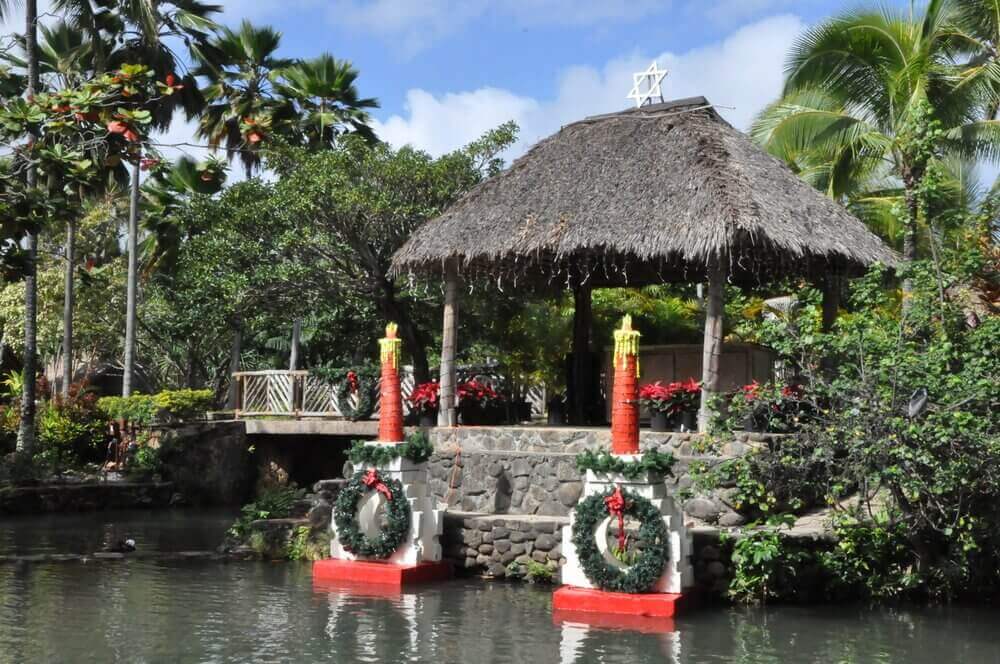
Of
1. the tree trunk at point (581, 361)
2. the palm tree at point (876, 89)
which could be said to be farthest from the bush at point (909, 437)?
the palm tree at point (876, 89)

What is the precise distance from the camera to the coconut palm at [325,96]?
25.0 m

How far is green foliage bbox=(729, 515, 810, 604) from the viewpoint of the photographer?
11141mm

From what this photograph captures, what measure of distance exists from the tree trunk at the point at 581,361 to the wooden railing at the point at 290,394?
3.77 metres

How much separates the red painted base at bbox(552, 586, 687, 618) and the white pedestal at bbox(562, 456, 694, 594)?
0.11m

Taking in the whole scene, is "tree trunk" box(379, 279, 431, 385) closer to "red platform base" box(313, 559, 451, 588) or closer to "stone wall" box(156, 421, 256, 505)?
"stone wall" box(156, 421, 256, 505)

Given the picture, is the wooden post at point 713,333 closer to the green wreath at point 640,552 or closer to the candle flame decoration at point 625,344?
the candle flame decoration at point 625,344

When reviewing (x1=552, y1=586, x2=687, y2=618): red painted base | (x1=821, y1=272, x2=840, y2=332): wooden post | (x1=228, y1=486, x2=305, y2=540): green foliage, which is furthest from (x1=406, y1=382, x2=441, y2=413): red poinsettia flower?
(x1=821, y1=272, x2=840, y2=332): wooden post

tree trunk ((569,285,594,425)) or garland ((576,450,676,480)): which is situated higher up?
tree trunk ((569,285,594,425))

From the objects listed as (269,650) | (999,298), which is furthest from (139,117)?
(999,298)

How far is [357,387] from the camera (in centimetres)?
1853

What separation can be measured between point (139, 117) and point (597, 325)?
12542 millimetres

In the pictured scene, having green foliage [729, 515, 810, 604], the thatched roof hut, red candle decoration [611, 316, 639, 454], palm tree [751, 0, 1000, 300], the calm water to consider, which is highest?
palm tree [751, 0, 1000, 300]

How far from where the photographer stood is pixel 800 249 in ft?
42.7

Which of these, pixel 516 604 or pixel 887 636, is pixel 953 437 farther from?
pixel 516 604
